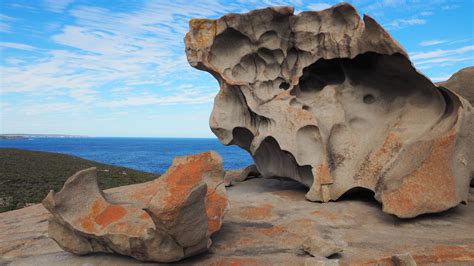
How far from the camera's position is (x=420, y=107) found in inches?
295

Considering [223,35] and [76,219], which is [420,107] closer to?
[223,35]

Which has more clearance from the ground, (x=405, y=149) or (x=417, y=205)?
(x=405, y=149)

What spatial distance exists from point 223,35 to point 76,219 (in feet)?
17.0

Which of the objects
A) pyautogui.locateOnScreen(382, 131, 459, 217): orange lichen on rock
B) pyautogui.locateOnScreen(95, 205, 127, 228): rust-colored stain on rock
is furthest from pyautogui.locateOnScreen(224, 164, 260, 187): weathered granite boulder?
pyautogui.locateOnScreen(95, 205, 127, 228): rust-colored stain on rock

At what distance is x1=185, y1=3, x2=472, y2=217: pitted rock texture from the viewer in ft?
21.2

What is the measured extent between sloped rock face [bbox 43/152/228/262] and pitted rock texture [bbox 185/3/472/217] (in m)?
2.58

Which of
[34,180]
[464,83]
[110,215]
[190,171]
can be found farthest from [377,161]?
[34,180]

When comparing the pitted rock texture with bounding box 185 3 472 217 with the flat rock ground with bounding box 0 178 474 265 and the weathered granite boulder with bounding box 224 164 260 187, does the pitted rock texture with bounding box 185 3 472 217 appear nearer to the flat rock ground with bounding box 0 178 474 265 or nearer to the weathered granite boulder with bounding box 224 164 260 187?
the flat rock ground with bounding box 0 178 474 265

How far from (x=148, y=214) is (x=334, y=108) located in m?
4.82

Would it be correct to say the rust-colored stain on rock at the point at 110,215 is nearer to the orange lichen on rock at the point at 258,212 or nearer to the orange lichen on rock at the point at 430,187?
the orange lichen on rock at the point at 258,212

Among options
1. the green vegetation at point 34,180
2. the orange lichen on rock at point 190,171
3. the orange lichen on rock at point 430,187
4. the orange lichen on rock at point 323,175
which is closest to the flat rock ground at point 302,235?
the orange lichen on rock at point 430,187

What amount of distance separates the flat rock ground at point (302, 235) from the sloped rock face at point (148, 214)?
294 millimetres

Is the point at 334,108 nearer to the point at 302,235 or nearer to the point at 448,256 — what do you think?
the point at 302,235

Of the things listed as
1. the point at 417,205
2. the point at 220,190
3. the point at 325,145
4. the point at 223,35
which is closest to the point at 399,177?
the point at 417,205
